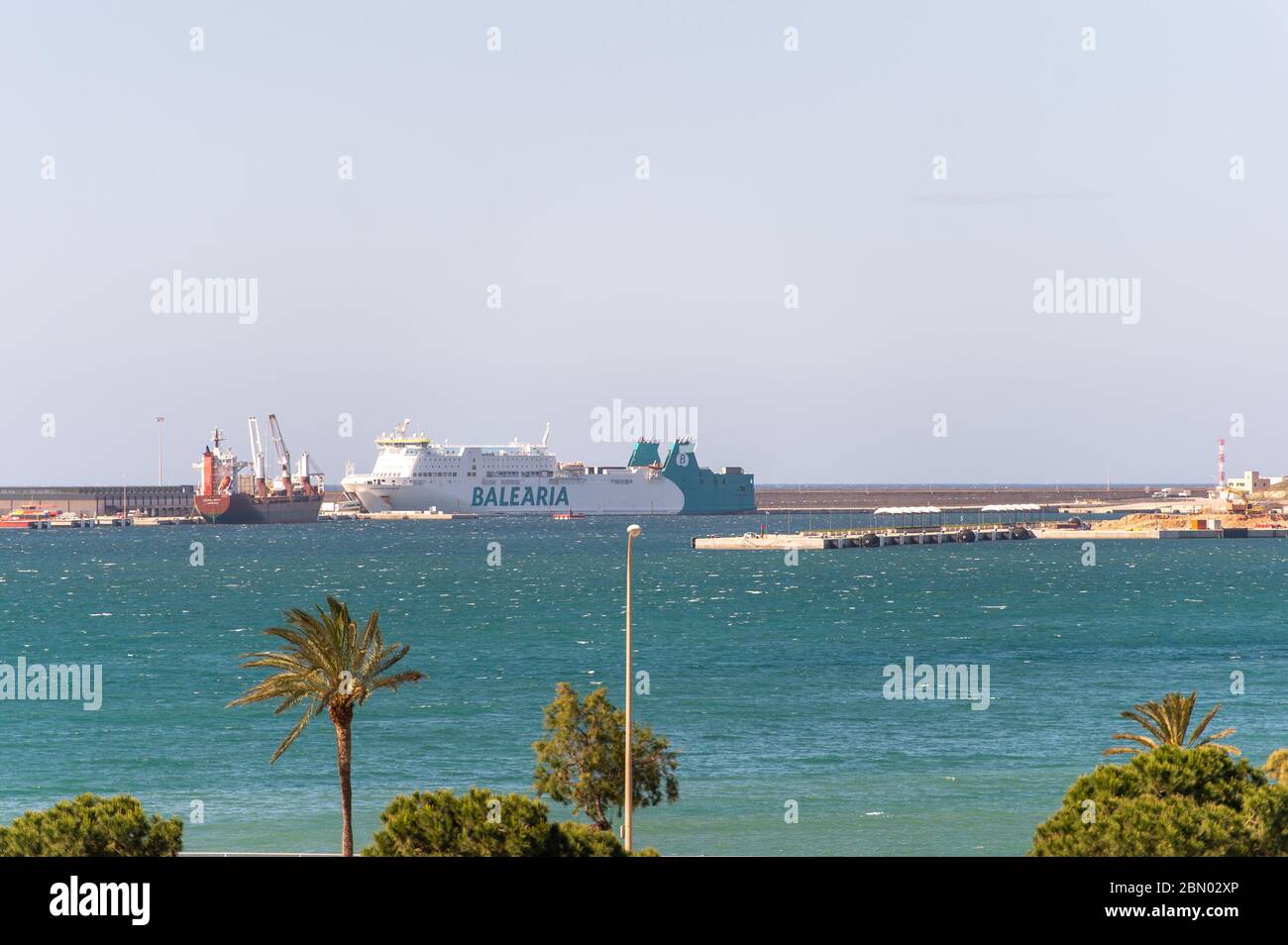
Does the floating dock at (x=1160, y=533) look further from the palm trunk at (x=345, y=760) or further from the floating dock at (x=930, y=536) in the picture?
the palm trunk at (x=345, y=760)

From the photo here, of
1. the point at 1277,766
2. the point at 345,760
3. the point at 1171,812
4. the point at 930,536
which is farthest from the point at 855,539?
the point at 1171,812

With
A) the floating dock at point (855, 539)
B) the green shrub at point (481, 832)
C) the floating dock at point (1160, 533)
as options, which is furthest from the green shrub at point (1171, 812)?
the floating dock at point (1160, 533)

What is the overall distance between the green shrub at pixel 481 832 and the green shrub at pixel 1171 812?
6.19 metres

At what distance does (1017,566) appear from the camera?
5354 inches

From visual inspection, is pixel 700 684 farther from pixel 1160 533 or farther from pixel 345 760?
pixel 1160 533

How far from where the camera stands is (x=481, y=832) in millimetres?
20547

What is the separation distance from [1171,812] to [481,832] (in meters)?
9.72

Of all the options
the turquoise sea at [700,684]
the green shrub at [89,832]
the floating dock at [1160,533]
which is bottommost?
the turquoise sea at [700,684]

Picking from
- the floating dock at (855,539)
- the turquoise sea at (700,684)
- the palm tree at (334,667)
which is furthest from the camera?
the floating dock at (855,539)

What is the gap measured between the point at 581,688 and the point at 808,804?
926 inches

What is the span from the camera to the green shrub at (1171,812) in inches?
802

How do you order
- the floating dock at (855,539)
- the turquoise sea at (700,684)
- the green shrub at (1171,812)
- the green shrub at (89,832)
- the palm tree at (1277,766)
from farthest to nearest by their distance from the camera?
A: the floating dock at (855,539) < the turquoise sea at (700,684) < the palm tree at (1277,766) < the green shrub at (89,832) < the green shrub at (1171,812)
